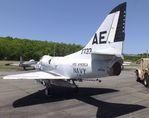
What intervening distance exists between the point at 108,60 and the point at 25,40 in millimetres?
121230

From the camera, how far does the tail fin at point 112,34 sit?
13820 mm

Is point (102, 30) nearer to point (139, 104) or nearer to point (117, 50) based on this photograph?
point (117, 50)

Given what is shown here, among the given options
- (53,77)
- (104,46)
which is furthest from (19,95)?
(104,46)

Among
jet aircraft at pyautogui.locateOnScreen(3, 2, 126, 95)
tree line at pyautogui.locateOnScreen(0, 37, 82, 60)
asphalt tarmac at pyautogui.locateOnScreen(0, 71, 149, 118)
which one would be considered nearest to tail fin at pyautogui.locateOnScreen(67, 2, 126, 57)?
jet aircraft at pyautogui.locateOnScreen(3, 2, 126, 95)

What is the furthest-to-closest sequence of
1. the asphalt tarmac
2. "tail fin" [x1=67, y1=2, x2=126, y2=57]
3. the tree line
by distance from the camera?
the tree line
"tail fin" [x1=67, y1=2, x2=126, y2=57]
the asphalt tarmac

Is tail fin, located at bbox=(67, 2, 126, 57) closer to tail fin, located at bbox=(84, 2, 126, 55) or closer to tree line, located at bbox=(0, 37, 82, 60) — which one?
tail fin, located at bbox=(84, 2, 126, 55)

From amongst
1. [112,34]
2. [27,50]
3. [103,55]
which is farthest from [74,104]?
[27,50]

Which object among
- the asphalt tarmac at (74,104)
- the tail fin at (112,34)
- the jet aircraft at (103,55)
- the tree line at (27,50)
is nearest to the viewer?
the asphalt tarmac at (74,104)

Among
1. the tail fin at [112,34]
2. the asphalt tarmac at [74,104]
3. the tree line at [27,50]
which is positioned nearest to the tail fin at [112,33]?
the tail fin at [112,34]

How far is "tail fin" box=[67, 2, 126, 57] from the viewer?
13.8 m

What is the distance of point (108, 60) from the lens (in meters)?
14.4

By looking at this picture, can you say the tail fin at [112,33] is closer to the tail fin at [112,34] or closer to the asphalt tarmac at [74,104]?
the tail fin at [112,34]

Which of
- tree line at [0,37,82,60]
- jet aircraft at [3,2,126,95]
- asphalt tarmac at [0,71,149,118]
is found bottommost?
asphalt tarmac at [0,71,149,118]

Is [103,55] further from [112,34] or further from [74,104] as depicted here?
[74,104]
